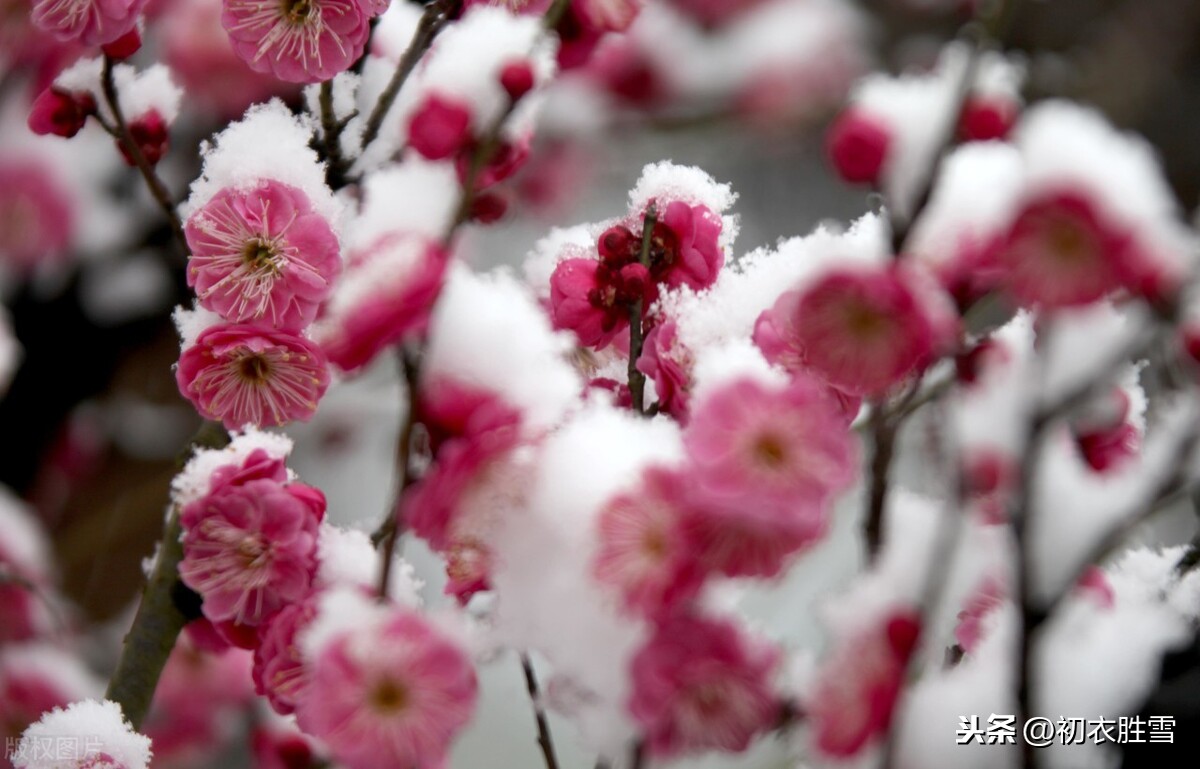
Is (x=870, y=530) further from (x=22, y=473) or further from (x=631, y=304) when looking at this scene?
(x=22, y=473)

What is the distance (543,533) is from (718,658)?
3.9 inches

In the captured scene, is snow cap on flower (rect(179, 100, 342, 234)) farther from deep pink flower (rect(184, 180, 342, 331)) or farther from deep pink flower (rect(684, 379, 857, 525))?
deep pink flower (rect(684, 379, 857, 525))

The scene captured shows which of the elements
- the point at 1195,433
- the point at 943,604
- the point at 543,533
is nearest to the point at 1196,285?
the point at 1195,433

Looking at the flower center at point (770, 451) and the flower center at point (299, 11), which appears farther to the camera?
the flower center at point (299, 11)

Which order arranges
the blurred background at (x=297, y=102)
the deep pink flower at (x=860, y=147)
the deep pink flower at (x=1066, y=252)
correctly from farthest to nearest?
1. the blurred background at (x=297, y=102)
2. the deep pink flower at (x=860, y=147)
3. the deep pink flower at (x=1066, y=252)

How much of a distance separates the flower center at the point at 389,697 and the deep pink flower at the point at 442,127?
31 cm

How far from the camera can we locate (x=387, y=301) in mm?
442

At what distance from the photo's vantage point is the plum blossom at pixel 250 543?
603mm

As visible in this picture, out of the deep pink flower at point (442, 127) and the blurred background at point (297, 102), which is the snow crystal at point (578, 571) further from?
the blurred background at point (297, 102)

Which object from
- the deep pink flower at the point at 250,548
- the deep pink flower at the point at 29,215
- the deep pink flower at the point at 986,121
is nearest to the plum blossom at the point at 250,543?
the deep pink flower at the point at 250,548

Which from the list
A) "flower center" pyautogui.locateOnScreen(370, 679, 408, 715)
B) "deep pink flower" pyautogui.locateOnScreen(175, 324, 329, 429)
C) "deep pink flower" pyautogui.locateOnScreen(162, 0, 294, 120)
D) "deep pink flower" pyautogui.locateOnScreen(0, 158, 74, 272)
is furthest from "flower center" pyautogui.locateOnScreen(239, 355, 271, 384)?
"deep pink flower" pyautogui.locateOnScreen(0, 158, 74, 272)

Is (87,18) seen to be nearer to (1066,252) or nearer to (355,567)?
(355,567)

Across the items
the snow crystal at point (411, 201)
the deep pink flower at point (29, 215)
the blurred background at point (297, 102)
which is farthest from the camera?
the deep pink flower at point (29, 215)

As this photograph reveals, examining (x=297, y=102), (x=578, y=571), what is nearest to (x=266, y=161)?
(x=578, y=571)
